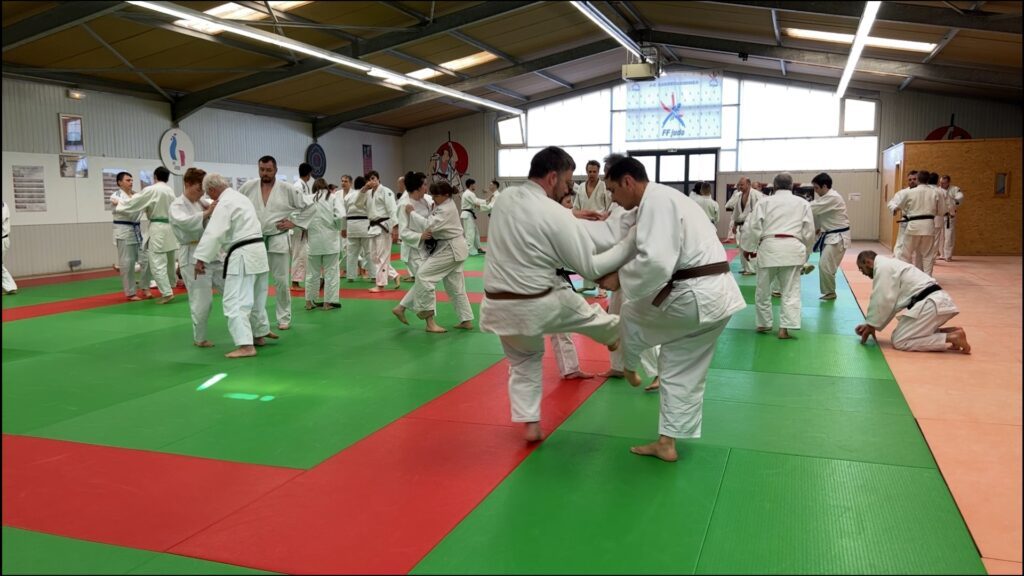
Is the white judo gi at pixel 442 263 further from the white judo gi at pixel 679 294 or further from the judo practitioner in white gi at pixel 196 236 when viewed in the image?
the white judo gi at pixel 679 294

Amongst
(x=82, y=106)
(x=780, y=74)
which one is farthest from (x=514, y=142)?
(x=82, y=106)

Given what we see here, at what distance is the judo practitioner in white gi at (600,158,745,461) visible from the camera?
344 cm

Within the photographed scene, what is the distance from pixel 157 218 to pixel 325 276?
2.63 m

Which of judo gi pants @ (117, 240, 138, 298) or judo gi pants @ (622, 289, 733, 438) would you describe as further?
judo gi pants @ (117, 240, 138, 298)

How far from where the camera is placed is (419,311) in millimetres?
7332

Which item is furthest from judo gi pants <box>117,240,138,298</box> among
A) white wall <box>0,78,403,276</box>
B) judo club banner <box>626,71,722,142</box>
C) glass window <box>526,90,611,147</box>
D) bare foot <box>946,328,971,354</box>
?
judo club banner <box>626,71,722,142</box>

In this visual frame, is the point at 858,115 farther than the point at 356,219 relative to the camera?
Yes

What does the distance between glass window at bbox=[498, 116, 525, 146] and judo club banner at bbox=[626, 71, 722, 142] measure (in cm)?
366

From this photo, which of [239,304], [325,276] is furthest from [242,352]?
[325,276]

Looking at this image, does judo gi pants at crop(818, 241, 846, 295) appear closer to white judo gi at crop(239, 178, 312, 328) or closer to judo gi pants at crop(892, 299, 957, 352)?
judo gi pants at crop(892, 299, 957, 352)

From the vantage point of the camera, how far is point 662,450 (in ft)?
12.3

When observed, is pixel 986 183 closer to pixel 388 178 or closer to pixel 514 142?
pixel 514 142

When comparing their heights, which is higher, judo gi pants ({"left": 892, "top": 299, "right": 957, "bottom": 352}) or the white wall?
the white wall

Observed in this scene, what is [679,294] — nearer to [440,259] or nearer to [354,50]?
[440,259]
